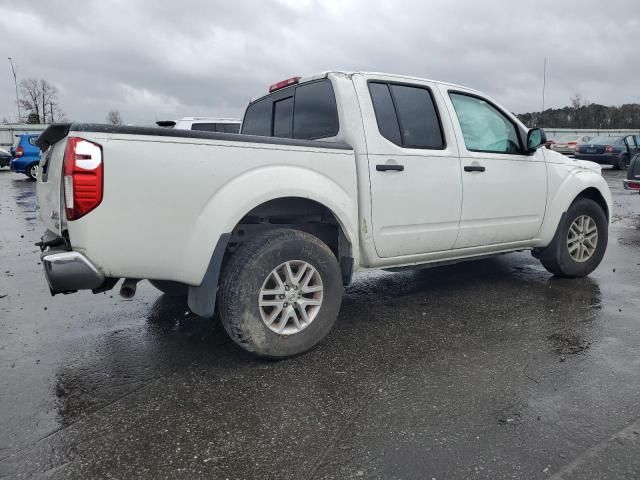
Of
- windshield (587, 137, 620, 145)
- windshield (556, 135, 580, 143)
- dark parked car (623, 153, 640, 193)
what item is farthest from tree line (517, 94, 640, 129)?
dark parked car (623, 153, 640, 193)

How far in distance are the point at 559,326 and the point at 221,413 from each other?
2772 millimetres

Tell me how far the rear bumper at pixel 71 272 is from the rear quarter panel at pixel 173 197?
5cm

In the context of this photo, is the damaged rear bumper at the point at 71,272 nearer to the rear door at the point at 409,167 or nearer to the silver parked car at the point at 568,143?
the rear door at the point at 409,167

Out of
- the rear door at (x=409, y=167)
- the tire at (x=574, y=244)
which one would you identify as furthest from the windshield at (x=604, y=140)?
the rear door at (x=409, y=167)

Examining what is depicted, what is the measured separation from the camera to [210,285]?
10.2 feet

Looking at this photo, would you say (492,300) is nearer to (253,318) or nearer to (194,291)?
(253,318)

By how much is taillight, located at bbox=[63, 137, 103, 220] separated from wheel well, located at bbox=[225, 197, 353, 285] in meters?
0.91

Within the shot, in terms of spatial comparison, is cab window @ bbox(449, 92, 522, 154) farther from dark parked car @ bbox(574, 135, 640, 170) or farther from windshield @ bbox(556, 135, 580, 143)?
windshield @ bbox(556, 135, 580, 143)

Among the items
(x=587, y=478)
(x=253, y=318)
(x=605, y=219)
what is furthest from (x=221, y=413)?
(x=605, y=219)

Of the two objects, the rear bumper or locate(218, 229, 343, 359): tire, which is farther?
Answer: locate(218, 229, 343, 359): tire

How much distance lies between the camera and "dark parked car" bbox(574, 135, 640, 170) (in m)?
21.4

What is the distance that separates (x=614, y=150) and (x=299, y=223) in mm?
21999

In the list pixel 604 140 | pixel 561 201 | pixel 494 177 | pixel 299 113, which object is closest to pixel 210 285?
pixel 299 113

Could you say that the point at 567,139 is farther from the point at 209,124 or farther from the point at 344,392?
the point at 344,392
